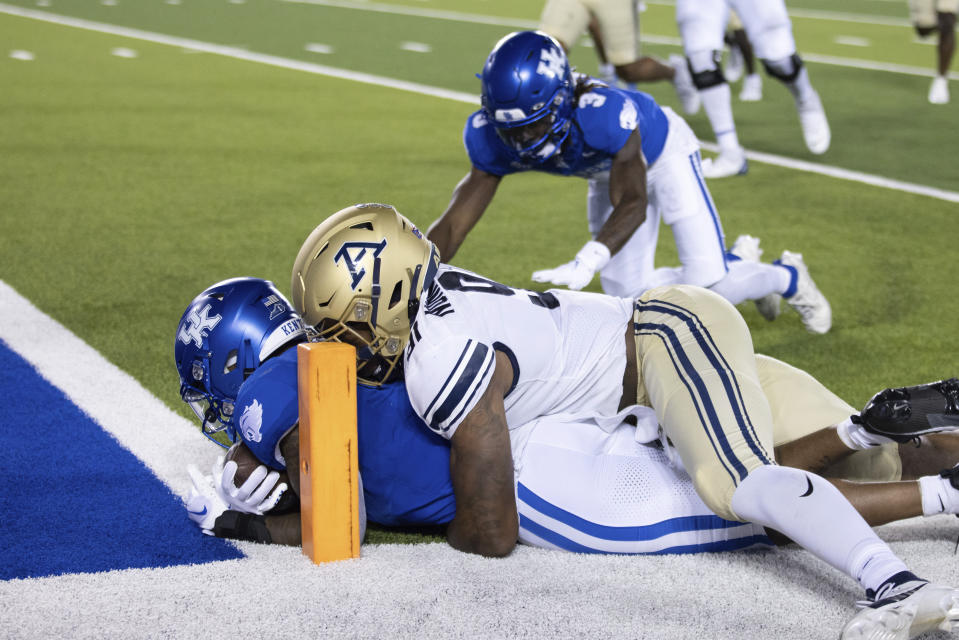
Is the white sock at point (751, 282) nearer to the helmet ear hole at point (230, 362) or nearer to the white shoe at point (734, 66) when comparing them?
the helmet ear hole at point (230, 362)

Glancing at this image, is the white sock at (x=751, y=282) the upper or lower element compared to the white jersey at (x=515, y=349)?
lower

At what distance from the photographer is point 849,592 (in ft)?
8.48

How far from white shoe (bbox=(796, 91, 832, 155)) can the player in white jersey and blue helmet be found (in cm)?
306

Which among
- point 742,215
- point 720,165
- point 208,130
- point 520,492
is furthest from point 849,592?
point 208,130

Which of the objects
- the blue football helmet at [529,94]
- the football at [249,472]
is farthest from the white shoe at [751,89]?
the football at [249,472]

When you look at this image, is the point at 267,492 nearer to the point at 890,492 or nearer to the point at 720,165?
the point at 890,492

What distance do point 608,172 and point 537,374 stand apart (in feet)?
5.78

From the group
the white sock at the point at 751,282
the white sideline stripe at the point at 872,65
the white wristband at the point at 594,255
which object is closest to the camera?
the white wristband at the point at 594,255

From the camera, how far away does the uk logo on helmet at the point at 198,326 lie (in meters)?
2.98

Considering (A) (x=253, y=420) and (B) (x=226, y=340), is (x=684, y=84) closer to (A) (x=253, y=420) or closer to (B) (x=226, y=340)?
(B) (x=226, y=340)

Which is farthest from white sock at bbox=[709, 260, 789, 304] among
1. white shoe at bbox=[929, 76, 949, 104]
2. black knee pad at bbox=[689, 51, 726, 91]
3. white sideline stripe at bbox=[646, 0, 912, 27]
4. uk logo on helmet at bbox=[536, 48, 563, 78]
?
white sideline stripe at bbox=[646, 0, 912, 27]

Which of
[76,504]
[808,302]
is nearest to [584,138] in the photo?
[808,302]

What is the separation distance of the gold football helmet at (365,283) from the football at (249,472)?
34 centimetres

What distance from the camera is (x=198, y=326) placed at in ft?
9.83
